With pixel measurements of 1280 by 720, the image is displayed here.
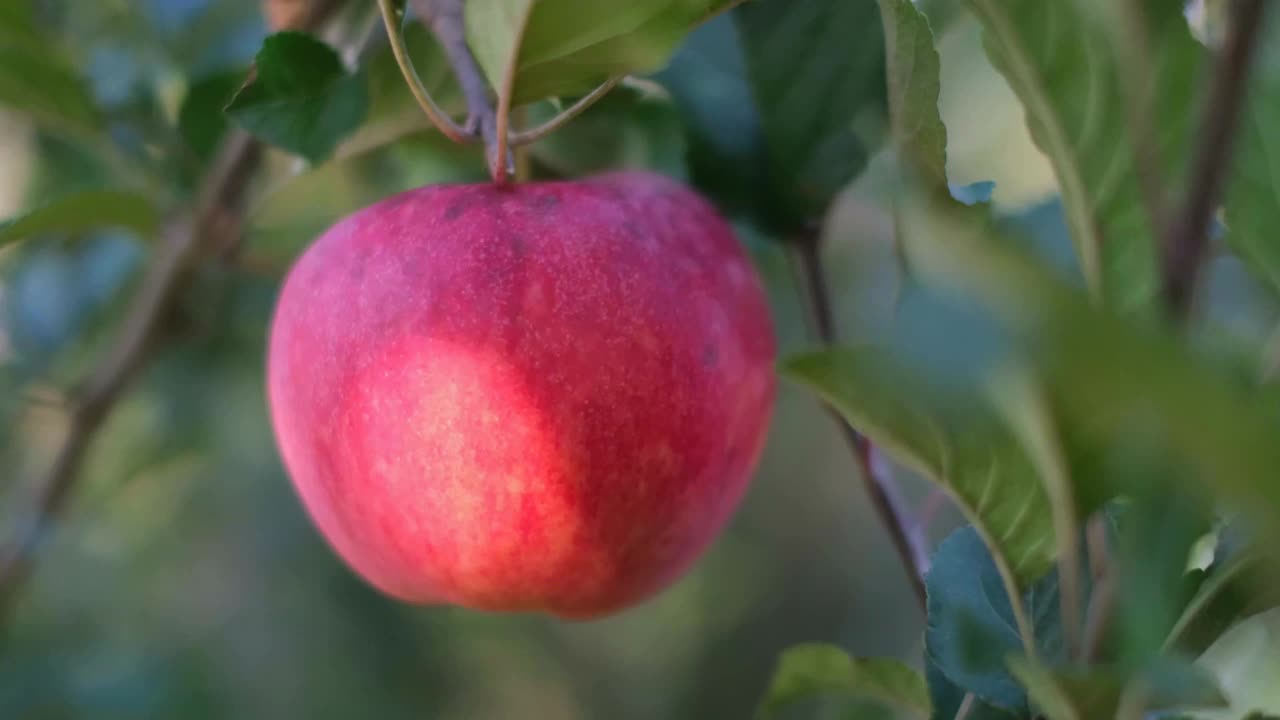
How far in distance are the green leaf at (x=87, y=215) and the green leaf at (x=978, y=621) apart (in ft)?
1.35

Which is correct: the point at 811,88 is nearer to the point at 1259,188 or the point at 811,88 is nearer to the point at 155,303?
the point at 1259,188

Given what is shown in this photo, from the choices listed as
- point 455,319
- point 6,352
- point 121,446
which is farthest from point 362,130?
point 121,446

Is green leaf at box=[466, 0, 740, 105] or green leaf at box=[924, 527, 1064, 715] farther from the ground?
green leaf at box=[466, 0, 740, 105]

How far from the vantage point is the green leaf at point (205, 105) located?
68cm

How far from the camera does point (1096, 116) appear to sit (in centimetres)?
33

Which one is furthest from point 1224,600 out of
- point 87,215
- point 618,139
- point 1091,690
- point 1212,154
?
point 87,215

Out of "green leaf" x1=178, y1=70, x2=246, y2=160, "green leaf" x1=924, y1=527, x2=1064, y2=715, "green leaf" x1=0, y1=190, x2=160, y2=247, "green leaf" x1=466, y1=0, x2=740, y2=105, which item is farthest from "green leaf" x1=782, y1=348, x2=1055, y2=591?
"green leaf" x1=178, y1=70, x2=246, y2=160

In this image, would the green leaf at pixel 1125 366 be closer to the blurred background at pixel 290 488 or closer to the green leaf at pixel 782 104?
the blurred background at pixel 290 488

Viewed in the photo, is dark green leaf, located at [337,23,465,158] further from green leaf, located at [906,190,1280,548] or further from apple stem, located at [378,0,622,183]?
green leaf, located at [906,190,1280,548]

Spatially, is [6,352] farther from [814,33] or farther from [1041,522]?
[1041,522]

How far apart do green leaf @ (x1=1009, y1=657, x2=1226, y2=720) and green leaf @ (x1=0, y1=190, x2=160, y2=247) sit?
0.44 meters

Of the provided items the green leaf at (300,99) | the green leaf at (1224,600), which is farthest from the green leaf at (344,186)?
the green leaf at (1224,600)

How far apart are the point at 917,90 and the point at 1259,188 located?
111 mm

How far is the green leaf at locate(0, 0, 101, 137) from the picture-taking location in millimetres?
695
